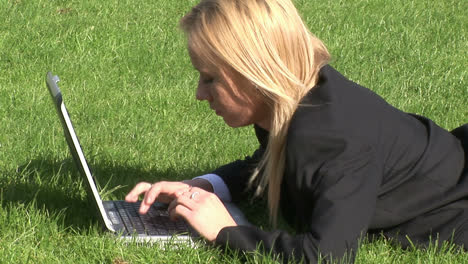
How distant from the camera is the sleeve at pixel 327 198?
3004 mm

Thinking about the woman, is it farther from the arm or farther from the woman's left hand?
the arm

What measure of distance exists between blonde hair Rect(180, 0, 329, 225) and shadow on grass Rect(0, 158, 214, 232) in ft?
2.91

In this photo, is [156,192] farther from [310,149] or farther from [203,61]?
[310,149]

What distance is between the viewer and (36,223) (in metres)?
3.54

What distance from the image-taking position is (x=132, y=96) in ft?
18.5

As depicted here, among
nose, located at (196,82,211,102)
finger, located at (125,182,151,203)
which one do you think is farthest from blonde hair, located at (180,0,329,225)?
finger, located at (125,182,151,203)

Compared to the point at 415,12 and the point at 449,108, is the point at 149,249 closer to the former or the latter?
the point at 449,108

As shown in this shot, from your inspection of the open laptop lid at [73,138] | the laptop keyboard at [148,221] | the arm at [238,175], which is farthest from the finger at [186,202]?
the arm at [238,175]

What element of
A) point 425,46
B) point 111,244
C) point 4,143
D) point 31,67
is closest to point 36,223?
point 111,244

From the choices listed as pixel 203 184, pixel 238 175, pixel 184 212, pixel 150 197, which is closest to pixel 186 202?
pixel 184 212

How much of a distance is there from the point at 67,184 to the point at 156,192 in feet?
2.71

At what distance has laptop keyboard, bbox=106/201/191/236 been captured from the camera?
3430mm

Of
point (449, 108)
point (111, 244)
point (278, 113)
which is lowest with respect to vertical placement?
point (449, 108)

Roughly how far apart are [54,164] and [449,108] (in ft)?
8.70
